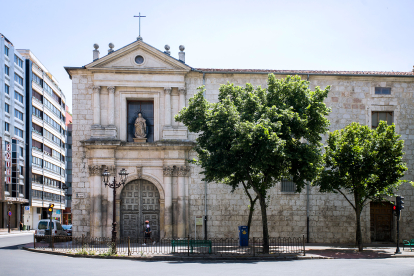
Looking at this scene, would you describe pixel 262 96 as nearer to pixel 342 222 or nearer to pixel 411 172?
pixel 342 222

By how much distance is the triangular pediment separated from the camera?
2892 centimetres

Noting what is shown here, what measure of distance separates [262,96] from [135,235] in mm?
12259

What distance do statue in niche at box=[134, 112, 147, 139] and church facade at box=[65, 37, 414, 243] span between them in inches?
2.5

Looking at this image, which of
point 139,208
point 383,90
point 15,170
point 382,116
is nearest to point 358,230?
point 382,116

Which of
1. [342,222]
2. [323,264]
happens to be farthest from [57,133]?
[323,264]

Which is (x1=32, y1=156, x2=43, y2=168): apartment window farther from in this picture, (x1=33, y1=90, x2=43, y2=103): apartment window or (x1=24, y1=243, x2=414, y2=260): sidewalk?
(x1=24, y1=243, x2=414, y2=260): sidewalk

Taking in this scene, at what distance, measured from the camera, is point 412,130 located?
3067 cm

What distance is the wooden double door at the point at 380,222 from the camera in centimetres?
3030

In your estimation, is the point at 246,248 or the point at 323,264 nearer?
the point at 323,264

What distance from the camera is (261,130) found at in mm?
20578

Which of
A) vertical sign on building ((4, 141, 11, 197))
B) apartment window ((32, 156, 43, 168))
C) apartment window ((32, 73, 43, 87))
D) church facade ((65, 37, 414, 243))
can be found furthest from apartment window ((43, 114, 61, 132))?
church facade ((65, 37, 414, 243))

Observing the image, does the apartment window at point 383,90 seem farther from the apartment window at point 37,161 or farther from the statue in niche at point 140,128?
the apartment window at point 37,161

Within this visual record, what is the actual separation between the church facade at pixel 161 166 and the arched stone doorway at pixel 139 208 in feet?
0.21

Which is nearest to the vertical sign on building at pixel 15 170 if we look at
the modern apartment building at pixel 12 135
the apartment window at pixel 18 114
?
the modern apartment building at pixel 12 135
